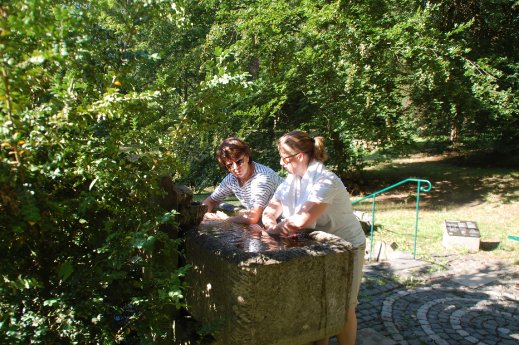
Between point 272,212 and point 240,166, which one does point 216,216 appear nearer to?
point 240,166

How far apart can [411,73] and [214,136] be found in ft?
18.0

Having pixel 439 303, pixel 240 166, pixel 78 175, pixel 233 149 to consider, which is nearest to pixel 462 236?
pixel 439 303

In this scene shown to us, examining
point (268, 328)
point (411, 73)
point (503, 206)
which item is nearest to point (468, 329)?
point (268, 328)

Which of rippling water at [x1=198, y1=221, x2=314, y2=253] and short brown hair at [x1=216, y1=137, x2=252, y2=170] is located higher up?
short brown hair at [x1=216, y1=137, x2=252, y2=170]

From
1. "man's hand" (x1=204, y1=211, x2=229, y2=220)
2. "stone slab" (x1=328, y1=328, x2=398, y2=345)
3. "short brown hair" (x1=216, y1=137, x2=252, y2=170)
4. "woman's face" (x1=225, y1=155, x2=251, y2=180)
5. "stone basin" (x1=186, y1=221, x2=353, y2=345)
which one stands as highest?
"short brown hair" (x1=216, y1=137, x2=252, y2=170)

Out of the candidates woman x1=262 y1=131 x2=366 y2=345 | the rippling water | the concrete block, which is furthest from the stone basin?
the concrete block

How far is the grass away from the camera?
22.0 feet

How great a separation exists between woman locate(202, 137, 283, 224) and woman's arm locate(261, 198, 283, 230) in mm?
130

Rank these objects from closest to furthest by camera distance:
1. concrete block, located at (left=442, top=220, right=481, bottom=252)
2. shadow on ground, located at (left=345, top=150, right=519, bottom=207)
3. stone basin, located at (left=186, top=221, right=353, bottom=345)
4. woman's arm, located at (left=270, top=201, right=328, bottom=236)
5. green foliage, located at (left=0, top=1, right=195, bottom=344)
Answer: green foliage, located at (left=0, top=1, right=195, bottom=344) → stone basin, located at (left=186, top=221, right=353, bottom=345) → woman's arm, located at (left=270, top=201, right=328, bottom=236) → concrete block, located at (left=442, top=220, right=481, bottom=252) → shadow on ground, located at (left=345, top=150, right=519, bottom=207)

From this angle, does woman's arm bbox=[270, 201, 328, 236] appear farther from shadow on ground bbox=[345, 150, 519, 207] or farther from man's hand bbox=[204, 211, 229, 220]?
shadow on ground bbox=[345, 150, 519, 207]

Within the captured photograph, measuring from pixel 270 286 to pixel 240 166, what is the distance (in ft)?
4.53

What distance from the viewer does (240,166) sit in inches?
128

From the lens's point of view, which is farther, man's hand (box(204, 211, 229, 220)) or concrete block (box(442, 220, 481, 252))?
concrete block (box(442, 220, 481, 252))

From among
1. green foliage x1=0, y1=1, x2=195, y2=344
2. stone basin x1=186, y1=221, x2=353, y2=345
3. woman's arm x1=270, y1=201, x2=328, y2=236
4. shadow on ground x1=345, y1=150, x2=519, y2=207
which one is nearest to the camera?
green foliage x1=0, y1=1, x2=195, y2=344
